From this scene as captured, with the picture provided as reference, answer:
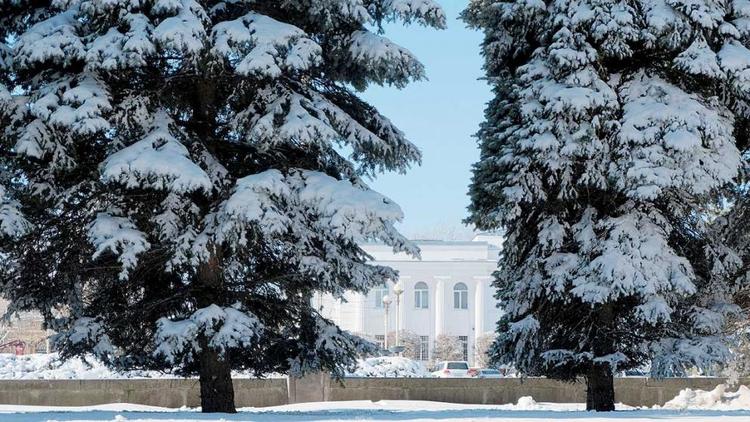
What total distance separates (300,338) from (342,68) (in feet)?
11.3

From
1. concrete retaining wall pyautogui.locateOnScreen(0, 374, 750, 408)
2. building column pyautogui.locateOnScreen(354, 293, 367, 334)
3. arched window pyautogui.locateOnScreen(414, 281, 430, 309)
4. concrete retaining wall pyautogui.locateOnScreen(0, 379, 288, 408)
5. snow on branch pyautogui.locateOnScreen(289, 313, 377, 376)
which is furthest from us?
arched window pyautogui.locateOnScreen(414, 281, 430, 309)

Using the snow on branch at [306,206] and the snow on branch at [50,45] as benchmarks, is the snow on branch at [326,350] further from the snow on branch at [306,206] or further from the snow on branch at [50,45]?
the snow on branch at [50,45]

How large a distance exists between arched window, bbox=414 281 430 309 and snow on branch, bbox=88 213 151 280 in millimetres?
56756

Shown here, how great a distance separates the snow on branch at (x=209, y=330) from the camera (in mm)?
11961

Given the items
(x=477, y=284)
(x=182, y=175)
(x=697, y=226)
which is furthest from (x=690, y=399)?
(x=477, y=284)

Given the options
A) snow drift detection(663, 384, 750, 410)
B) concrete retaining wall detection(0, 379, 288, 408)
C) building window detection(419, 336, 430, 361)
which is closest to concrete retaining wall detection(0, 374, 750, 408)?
concrete retaining wall detection(0, 379, 288, 408)

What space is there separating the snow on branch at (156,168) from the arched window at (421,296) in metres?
57.0

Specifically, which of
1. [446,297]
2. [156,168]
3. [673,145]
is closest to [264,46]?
[156,168]

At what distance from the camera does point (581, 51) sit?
1488 cm

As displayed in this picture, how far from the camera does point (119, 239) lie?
463 inches

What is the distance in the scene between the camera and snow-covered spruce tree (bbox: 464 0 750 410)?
47.6ft

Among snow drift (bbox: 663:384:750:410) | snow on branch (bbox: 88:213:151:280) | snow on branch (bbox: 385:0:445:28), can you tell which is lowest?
snow drift (bbox: 663:384:750:410)

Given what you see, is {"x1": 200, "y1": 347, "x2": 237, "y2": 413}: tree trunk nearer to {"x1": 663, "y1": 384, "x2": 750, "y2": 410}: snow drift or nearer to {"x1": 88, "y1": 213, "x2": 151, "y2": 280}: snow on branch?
{"x1": 88, "y1": 213, "x2": 151, "y2": 280}: snow on branch

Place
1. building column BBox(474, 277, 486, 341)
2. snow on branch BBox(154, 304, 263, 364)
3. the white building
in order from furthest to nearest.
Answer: the white building, building column BBox(474, 277, 486, 341), snow on branch BBox(154, 304, 263, 364)
